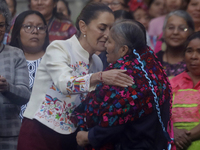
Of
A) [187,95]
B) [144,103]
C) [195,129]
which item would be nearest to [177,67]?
[187,95]

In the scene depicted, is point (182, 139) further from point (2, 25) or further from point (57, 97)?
point (2, 25)

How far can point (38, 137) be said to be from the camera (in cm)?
294

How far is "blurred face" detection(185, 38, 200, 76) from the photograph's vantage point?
376 cm

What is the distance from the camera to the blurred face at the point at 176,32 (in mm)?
4609

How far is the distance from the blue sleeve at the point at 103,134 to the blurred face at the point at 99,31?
946mm

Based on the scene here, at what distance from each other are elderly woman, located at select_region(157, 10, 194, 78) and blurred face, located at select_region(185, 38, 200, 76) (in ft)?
2.10

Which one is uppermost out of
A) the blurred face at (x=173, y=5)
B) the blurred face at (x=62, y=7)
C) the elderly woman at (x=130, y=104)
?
the blurred face at (x=173, y=5)

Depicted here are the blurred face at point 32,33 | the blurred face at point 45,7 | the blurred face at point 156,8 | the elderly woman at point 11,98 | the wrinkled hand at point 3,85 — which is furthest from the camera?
the blurred face at point 156,8

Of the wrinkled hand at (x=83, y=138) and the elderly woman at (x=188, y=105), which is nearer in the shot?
the wrinkled hand at (x=83, y=138)

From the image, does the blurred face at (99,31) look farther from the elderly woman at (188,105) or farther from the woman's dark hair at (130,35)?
the elderly woman at (188,105)

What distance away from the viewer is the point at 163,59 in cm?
468

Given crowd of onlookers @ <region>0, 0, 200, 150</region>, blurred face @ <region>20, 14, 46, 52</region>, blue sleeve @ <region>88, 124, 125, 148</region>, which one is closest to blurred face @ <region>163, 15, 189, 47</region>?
crowd of onlookers @ <region>0, 0, 200, 150</region>

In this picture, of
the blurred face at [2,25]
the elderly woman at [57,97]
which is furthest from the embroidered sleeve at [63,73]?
the blurred face at [2,25]

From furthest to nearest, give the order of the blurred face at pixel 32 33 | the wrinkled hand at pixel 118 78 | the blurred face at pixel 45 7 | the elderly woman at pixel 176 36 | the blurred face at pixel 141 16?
the blurred face at pixel 141 16
the blurred face at pixel 45 7
the elderly woman at pixel 176 36
the blurred face at pixel 32 33
the wrinkled hand at pixel 118 78
